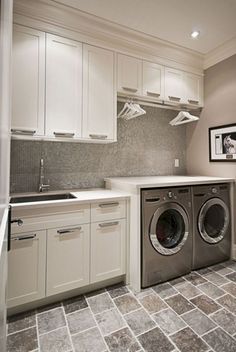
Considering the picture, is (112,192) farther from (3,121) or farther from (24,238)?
(3,121)

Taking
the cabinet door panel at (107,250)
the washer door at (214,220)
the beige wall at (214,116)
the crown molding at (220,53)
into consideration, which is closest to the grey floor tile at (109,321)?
the cabinet door panel at (107,250)

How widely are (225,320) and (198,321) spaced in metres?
0.21

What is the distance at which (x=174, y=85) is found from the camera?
2703 millimetres

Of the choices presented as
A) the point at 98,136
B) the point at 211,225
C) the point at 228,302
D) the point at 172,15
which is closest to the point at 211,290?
the point at 228,302

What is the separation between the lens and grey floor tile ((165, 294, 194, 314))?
5.63 ft

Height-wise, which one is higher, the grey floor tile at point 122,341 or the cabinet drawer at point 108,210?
the cabinet drawer at point 108,210

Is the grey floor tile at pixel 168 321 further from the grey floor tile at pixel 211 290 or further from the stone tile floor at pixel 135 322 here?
the grey floor tile at pixel 211 290

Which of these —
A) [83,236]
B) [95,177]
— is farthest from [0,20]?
[95,177]

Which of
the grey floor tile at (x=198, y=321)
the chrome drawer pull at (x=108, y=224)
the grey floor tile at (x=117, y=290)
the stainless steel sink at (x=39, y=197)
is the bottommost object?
the grey floor tile at (x=198, y=321)

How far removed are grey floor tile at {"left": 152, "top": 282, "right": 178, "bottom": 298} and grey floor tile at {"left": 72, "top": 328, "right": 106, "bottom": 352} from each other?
73 cm

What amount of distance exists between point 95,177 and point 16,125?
113 centimetres

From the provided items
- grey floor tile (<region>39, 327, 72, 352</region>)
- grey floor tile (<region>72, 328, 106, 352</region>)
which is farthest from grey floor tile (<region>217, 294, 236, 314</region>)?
grey floor tile (<region>39, 327, 72, 352</region>)

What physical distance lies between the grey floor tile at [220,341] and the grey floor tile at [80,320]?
0.84 m

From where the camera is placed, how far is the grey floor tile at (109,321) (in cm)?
151
